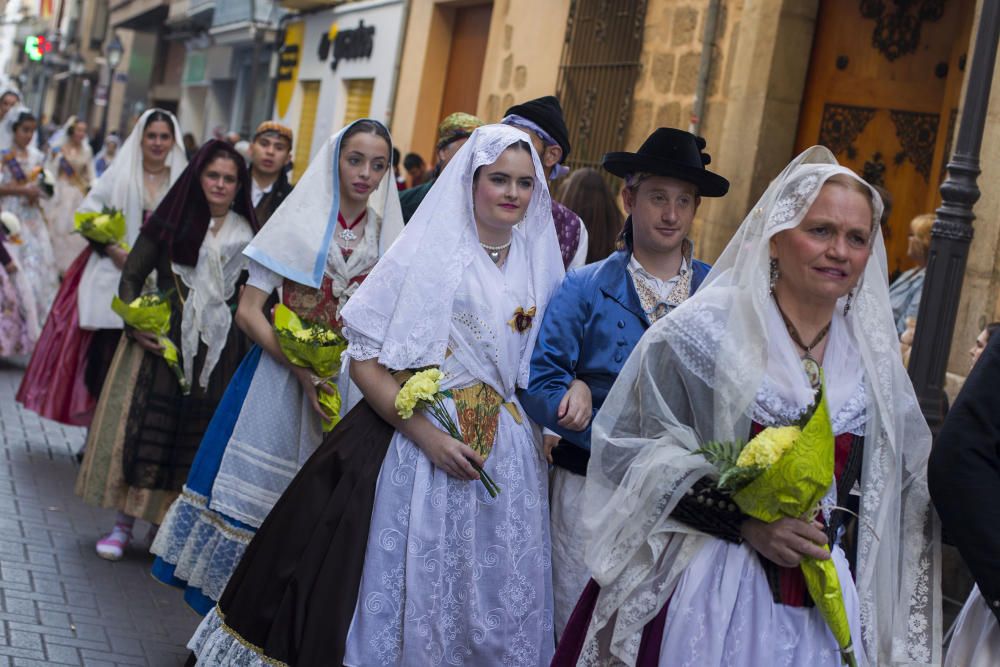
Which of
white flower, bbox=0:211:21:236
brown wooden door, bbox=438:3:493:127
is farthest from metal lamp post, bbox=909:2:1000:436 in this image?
brown wooden door, bbox=438:3:493:127

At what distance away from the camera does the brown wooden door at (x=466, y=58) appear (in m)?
19.1

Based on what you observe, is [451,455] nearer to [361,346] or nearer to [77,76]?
[361,346]

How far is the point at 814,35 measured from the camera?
11.3 metres

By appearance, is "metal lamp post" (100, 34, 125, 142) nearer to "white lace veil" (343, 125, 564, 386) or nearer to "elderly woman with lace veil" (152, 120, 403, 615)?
"elderly woman with lace veil" (152, 120, 403, 615)

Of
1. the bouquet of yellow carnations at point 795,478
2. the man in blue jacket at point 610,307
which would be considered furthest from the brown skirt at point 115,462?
the bouquet of yellow carnations at point 795,478

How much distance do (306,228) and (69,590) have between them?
6.41ft

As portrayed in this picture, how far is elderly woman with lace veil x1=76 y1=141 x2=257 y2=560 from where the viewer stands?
23.3 ft

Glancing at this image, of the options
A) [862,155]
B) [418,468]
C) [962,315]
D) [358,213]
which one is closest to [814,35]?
[862,155]

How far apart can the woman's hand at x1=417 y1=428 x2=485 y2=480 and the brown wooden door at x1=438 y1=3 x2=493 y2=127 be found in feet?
47.2

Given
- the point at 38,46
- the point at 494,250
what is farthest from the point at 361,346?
the point at 38,46

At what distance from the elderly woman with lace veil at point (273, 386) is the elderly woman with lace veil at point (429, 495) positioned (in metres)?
1.05

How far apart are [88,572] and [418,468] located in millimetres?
2892

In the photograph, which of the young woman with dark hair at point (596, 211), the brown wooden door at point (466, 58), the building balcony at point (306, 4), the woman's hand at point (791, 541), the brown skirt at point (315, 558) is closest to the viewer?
the woman's hand at point (791, 541)

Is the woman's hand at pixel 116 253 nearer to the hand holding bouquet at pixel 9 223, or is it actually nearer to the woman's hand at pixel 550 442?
the hand holding bouquet at pixel 9 223
